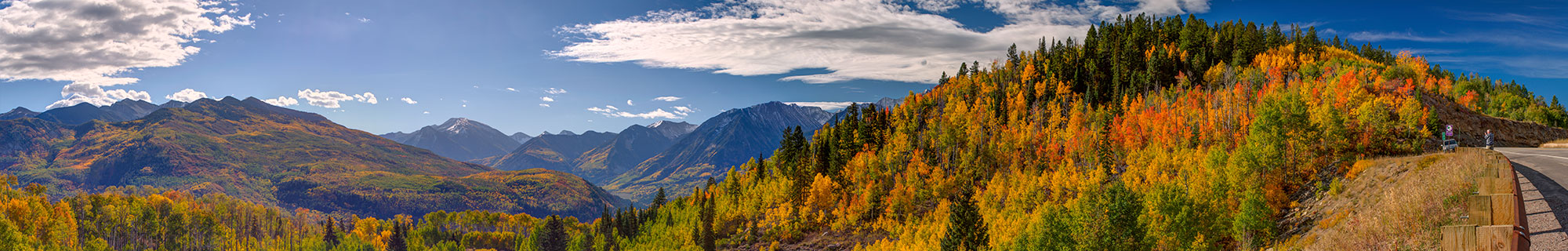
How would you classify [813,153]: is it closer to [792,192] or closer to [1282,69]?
[792,192]

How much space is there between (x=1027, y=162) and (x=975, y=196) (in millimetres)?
23452

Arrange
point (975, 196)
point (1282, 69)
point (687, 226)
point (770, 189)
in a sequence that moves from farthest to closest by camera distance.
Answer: point (687, 226)
point (770, 189)
point (1282, 69)
point (975, 196)

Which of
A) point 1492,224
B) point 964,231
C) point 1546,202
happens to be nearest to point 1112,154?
point 964,231

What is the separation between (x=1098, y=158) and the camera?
13612 centimetres

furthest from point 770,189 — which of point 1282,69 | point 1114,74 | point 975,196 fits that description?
point 1282,69

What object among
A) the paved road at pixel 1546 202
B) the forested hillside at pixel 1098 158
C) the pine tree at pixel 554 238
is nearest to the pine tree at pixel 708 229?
the forested hillside at pixel 1098 158

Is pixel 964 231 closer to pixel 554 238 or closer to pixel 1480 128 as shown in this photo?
pixel 1480 128

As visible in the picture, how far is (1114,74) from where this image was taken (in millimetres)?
181875

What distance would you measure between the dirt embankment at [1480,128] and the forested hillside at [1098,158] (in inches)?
154

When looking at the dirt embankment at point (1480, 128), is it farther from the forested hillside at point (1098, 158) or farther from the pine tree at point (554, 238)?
the pine tree at point (554, 238)

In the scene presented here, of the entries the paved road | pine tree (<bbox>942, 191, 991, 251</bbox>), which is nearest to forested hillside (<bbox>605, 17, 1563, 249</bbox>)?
pine tree (<bbox>942, 191, 991, 251</bbox>)

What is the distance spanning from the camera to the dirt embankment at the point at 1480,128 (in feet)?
290

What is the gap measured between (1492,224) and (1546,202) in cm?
1449

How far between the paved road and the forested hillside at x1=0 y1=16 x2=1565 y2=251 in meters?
26.3
